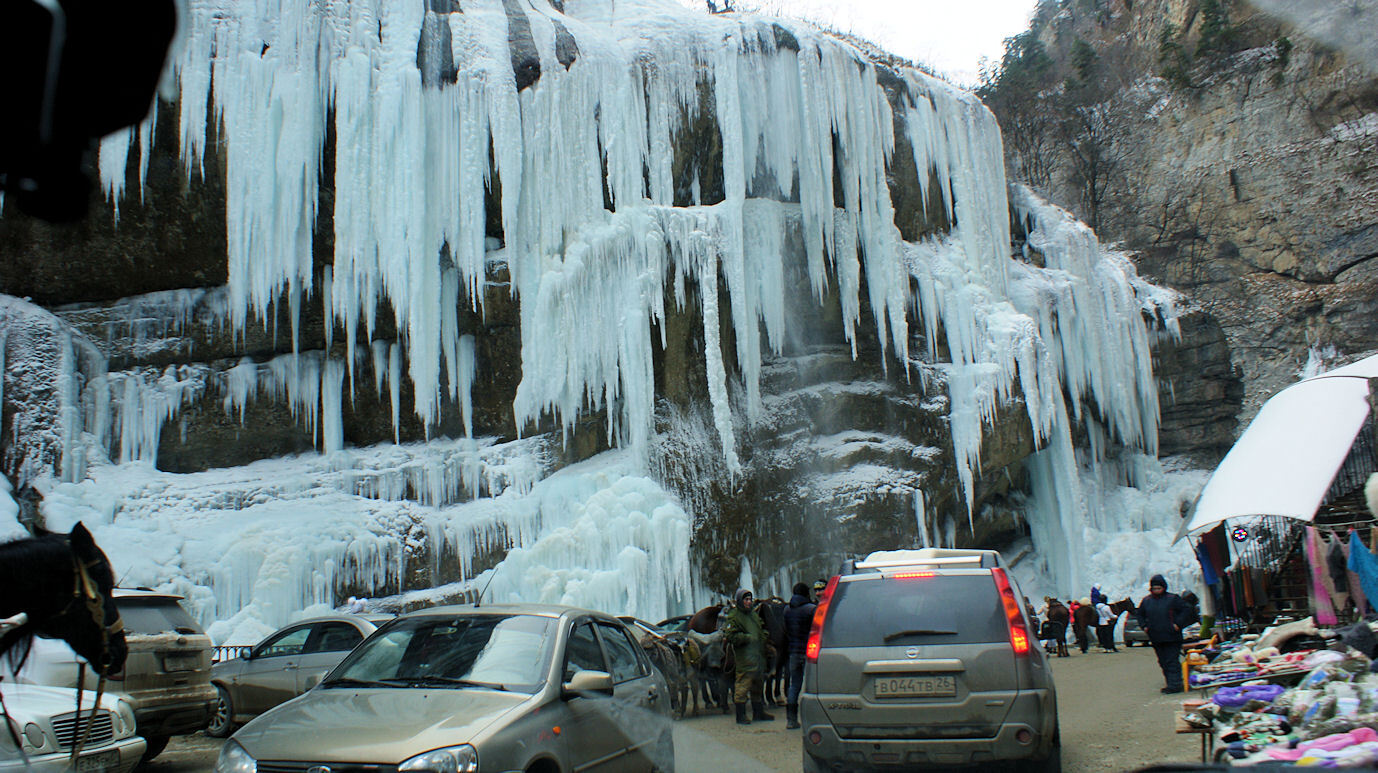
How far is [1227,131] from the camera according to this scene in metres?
30.5

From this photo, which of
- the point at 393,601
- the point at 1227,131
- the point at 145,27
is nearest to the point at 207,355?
the point at 393,601

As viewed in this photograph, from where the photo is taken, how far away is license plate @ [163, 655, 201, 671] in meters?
A: 7.43

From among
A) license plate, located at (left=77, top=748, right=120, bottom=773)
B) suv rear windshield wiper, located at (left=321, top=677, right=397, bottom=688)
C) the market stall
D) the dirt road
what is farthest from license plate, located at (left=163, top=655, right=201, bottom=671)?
the market stall

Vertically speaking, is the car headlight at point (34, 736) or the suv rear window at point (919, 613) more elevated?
the suv rear window at point (919, 613)

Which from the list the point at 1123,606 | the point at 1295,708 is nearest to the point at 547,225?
the point at 1295,708

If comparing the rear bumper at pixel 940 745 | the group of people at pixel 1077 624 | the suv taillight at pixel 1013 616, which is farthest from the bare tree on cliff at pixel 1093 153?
the rear bumper at pixel 940 745

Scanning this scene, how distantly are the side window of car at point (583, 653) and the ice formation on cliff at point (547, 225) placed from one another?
→ 958 centimetres

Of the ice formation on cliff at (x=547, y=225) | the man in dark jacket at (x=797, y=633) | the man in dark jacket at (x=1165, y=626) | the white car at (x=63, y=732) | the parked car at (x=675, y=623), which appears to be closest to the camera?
the white car at (x=63, y=732)

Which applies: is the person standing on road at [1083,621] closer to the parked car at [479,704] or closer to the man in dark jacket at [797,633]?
the man in dark jacket at [797,633]

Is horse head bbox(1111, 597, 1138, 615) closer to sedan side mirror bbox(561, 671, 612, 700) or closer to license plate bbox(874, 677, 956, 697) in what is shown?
license plate bbox(874, 677, 956, 697)

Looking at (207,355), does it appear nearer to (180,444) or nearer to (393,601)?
(180,444)

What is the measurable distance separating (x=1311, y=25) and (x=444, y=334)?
99.5 ft

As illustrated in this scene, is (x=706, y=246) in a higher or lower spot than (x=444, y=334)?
higher

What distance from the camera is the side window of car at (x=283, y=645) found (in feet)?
30.6
